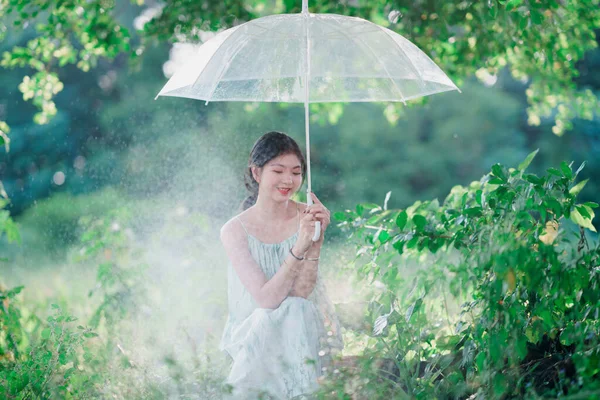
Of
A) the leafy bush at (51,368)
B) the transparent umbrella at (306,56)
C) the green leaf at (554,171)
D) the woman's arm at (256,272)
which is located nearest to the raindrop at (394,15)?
the transparent umbrella at (306,56)

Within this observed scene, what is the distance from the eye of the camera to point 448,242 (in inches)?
Result: 112

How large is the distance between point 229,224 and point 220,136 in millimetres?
5860

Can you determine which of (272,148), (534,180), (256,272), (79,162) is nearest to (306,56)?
(272,148)

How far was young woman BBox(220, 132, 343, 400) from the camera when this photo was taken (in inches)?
112

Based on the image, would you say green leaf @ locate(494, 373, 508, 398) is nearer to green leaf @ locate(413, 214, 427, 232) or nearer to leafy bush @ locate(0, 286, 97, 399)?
green leaf @ locate(413, 214, 427, 232)

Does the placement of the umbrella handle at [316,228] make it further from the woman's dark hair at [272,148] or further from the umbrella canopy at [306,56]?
the umbrella canopy at [306,56]

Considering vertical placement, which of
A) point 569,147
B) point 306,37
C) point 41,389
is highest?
point 306,37

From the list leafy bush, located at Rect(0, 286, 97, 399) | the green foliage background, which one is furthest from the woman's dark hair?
leafy bush, located at Rect(0, 286, 97, 399)

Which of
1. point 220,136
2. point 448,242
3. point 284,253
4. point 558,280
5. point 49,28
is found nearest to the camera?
point 558,280

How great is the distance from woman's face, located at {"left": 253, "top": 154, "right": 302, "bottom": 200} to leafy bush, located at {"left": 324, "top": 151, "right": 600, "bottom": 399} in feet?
1.39

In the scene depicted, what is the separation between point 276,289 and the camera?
294cm

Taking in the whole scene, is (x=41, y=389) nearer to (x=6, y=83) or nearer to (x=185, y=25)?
(x=185, y=25)

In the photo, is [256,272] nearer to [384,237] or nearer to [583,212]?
[384,237]

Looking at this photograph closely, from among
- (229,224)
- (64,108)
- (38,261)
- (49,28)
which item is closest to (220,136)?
(38,261)
